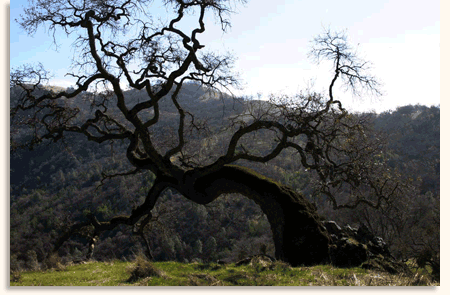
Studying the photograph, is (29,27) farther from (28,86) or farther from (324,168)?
(324,168)

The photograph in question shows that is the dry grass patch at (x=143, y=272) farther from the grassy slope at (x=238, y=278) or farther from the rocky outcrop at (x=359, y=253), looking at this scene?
the rocky outcrop at (x=359, y=253)

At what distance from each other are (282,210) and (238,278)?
5.17ft

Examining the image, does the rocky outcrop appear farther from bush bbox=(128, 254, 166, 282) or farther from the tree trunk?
bush bbox=(128, 254, 166, 282)

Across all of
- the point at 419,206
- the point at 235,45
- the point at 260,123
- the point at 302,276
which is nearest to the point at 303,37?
the point at 235,45

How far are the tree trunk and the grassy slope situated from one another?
0.48m

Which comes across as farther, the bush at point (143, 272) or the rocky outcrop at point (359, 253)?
the rocky outcrop at point (359, 253)

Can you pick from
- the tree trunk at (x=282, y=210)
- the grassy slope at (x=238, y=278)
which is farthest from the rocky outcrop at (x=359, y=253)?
the grassy slope at (x=238, y=278)

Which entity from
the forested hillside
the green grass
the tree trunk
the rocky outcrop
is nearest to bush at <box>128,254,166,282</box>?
the green grass

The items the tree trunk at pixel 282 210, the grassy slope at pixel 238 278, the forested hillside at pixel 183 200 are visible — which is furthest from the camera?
the forested hillside at pixel 183 200

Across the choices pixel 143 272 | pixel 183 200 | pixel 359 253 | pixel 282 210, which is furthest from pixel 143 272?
pixel 183 200

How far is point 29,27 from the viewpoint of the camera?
6672 millimetres

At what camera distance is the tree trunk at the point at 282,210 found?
19.7 ft

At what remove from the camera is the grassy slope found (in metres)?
4.91

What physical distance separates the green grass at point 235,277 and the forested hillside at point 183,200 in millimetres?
8911
